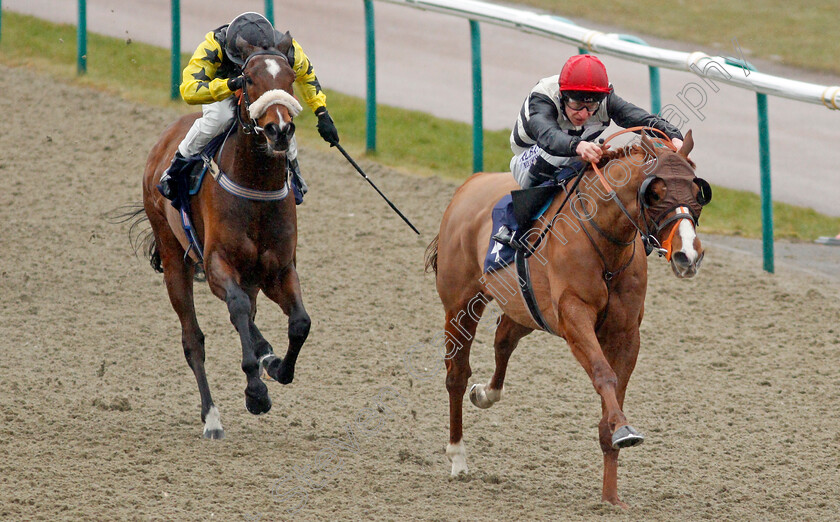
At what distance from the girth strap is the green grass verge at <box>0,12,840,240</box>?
15.9 ft

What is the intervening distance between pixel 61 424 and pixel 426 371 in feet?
7.39

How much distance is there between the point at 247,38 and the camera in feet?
18.7

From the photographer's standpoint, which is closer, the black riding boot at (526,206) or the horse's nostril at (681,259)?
the horse's nostril at (681,259)

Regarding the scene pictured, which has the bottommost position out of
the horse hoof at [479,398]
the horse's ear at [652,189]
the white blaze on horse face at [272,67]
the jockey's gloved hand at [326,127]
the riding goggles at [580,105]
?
the horse hoof at [479,398]

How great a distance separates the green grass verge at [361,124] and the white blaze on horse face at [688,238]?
18.1 feet

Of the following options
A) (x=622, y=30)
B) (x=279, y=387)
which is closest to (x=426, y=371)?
(x=279, y=387)

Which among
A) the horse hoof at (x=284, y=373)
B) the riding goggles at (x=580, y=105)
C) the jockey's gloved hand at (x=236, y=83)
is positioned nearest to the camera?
the riding goggles at (x=580, y=105)

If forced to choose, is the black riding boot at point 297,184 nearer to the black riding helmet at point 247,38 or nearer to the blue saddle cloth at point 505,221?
the black riding helmet at point 247,38

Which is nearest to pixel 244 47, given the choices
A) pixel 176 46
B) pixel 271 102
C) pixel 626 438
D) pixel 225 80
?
pixel 225 80

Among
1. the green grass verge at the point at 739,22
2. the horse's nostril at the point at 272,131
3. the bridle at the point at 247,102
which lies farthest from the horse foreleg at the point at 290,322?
the green grass verge at the point at 739,22

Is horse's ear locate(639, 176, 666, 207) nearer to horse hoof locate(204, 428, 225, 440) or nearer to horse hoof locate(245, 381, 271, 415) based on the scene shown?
horse hoof locate(245, 381, 271, 415)

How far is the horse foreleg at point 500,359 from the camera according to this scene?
627cm

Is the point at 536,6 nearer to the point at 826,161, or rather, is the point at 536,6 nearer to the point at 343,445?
the point at 826,161

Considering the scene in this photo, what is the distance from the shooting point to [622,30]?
16656mm
